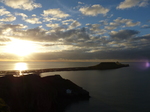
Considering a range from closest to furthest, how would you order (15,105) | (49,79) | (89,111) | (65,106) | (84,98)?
(15,105) < (89,111) < (65,106) < (84,98) < (49,79)

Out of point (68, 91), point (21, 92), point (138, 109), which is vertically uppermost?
point (21, 92)

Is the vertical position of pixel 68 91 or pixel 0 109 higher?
pixel 0 109

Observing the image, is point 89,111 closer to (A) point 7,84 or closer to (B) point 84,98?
(B) point 84,98

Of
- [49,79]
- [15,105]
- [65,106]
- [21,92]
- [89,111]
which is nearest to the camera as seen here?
[15,105]

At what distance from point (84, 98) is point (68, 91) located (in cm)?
683

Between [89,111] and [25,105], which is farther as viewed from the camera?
[89,111]

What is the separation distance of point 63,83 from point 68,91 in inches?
228

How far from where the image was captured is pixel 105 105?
4719 centimetres

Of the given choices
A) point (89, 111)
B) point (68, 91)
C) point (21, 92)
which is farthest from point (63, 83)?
point (21, 92)

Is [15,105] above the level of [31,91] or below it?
below

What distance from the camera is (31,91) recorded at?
130ft

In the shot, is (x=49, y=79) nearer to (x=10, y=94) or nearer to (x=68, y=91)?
(x=68, y=91)

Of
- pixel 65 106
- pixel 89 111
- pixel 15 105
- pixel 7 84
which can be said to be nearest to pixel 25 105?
pixel 15 105

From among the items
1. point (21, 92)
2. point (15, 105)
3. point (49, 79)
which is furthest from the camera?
point (49, 79)
